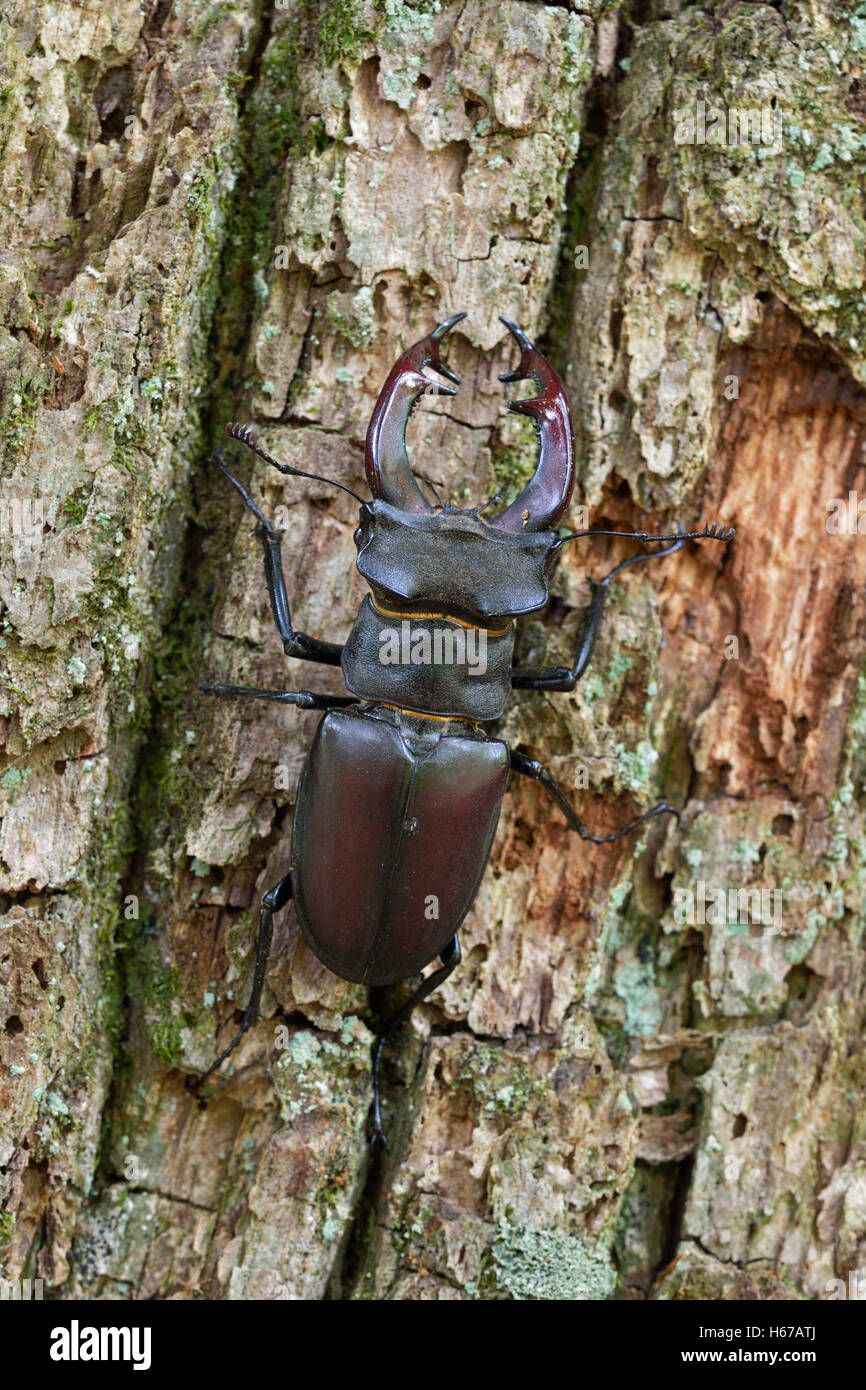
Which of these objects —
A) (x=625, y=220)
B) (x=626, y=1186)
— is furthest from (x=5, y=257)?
(x=626, y=1186)

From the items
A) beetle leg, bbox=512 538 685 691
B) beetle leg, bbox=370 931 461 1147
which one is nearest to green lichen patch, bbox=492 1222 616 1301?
beetle leg, bbox=370 931 461 1147

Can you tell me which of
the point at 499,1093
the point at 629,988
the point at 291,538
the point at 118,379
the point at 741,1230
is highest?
the point at 118,379

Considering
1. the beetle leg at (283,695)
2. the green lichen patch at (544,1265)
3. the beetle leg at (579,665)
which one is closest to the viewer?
the green lichen patch at (544,1265)

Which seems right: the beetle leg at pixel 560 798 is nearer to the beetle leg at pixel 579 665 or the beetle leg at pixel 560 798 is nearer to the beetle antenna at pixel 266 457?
the beetle leg at pixel 579 665

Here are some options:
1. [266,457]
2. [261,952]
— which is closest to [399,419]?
[266,457]

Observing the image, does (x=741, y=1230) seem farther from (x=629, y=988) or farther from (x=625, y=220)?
(x=625, y=220)

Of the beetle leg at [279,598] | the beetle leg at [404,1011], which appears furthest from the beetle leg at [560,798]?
the beetle leg at [279,598]

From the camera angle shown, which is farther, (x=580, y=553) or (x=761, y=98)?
(x=580, y=553)
